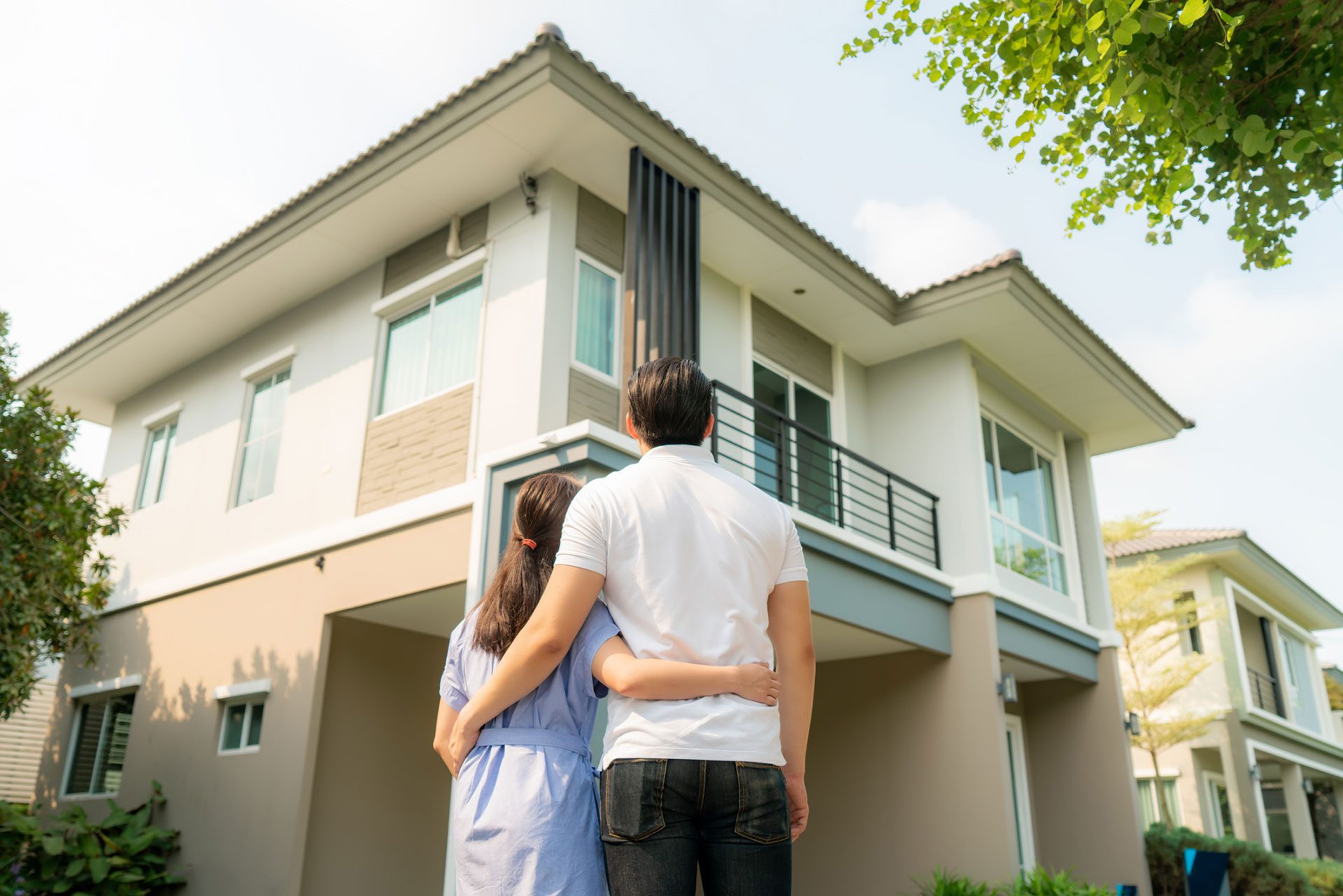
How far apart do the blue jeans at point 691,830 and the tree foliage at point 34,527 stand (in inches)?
316

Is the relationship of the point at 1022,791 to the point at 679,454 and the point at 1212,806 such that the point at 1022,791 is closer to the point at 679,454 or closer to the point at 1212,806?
the point at 1212,806

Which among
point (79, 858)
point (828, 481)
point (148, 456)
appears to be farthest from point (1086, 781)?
point (148, 456)

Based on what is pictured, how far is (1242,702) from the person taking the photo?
1720 centimetres

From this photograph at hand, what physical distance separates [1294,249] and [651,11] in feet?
14.1

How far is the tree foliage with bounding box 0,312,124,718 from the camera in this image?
821 centimetres

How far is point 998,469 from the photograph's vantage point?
11258mm

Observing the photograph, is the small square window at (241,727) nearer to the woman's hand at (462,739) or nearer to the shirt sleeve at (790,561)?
the woman's hand at (462,739)

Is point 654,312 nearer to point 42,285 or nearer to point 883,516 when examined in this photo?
point 883,516

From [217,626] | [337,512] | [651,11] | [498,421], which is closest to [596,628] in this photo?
[498,421]

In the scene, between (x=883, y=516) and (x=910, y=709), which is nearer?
(x=910, y=709)

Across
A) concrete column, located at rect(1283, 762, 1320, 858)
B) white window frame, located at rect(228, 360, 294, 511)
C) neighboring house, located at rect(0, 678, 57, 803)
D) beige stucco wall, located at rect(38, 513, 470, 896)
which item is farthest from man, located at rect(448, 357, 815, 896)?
concrete column, located at rect(1283, 762, 1320, 858)

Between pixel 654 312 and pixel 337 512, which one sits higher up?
pixel 654 312

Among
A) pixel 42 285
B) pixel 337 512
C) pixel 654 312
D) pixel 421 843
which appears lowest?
pixel 421 843

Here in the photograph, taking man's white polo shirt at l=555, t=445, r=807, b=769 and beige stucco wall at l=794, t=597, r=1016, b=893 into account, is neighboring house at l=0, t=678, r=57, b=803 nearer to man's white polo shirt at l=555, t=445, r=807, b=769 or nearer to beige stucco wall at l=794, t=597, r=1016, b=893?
beige stucco wall at l=794, t=597, r=1016, b=893
